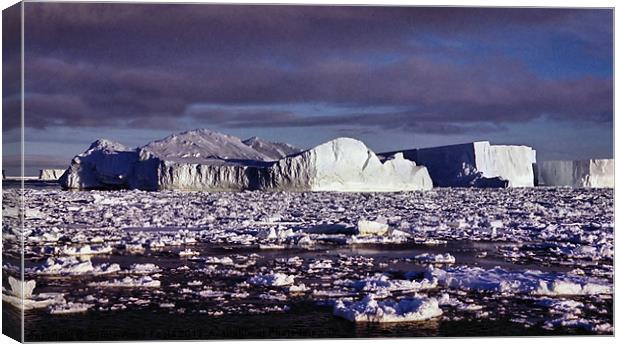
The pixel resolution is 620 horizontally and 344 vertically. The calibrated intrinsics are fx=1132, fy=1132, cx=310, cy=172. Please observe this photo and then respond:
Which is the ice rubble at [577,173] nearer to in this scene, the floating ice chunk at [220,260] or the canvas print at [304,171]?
the canvas print at [304,171]

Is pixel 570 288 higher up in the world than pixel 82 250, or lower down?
lower down

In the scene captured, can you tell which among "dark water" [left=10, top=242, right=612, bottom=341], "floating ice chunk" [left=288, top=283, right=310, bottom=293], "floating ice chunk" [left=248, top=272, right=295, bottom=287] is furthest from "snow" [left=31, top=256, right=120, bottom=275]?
"floating ice chunk" [left=288, top=283, right=310, bottom=293]

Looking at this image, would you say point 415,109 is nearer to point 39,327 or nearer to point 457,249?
point 457,249

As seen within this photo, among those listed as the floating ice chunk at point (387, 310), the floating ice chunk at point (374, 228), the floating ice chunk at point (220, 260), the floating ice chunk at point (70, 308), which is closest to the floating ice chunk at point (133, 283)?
the floating ice chunk at point (70, 308)

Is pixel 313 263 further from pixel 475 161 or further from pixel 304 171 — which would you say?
pixel 475 161

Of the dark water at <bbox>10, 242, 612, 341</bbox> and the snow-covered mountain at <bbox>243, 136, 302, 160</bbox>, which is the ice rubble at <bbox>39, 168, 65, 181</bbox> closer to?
the dark water at <bbox>10, 242, 612, 341</bbox>

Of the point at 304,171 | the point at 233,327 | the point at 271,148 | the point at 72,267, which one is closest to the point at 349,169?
the point at 304,171
